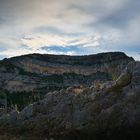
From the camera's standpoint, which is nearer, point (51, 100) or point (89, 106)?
point (89, 106)

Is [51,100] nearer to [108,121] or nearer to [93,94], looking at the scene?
[93,94]

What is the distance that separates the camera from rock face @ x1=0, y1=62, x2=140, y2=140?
51.5 ft

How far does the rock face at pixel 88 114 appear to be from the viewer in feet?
51.5

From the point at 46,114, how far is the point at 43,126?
0.89 meters

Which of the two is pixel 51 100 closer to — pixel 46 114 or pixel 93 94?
pixel 46 114

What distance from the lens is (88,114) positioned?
17188 millimetres

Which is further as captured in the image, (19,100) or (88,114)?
(19,100)

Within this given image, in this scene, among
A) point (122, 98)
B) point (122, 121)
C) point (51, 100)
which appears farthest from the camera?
point (51, 100)

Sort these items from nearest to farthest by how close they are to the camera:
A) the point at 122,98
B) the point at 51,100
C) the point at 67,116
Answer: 1. the point at 122,98
2. the point at 67,116
3. the point at 51,100

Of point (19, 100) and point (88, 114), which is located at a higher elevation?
point (19, 100)

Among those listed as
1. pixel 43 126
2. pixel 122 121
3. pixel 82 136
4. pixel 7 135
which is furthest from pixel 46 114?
pixel 122 121

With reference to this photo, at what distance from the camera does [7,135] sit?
1817 centimetres

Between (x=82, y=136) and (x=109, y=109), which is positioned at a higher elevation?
(x=109, y=109)

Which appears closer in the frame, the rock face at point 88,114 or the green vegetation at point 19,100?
the rock face at point 88,114
